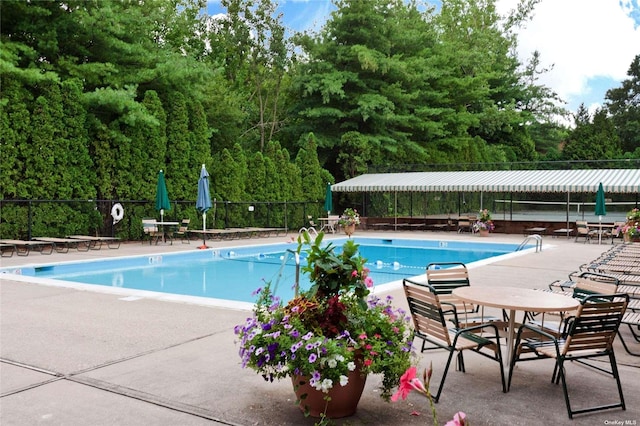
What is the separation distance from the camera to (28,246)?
15484 mm

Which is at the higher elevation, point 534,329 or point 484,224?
point 484,224

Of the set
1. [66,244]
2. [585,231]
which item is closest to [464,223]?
[585,231]

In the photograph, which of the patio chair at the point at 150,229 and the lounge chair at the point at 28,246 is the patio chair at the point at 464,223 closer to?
the patio chair at the point at 150,229

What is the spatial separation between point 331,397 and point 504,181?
21630mm

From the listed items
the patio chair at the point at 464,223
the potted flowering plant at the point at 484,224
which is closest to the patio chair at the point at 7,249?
the potted flowering plant at the point at 484,224

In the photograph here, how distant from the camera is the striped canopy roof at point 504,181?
21.4 metres

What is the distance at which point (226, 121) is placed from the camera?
27.7m

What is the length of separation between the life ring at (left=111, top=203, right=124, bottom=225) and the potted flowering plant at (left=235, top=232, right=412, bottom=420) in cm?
1489

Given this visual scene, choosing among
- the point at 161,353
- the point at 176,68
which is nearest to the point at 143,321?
the point at 161,353

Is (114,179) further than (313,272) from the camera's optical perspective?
Yes

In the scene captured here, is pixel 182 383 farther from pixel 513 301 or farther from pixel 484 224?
pixel 484 224

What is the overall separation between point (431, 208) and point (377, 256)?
14.4m

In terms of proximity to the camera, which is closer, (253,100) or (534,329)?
(534,329)

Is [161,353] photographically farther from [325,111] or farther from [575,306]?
[325,111]
